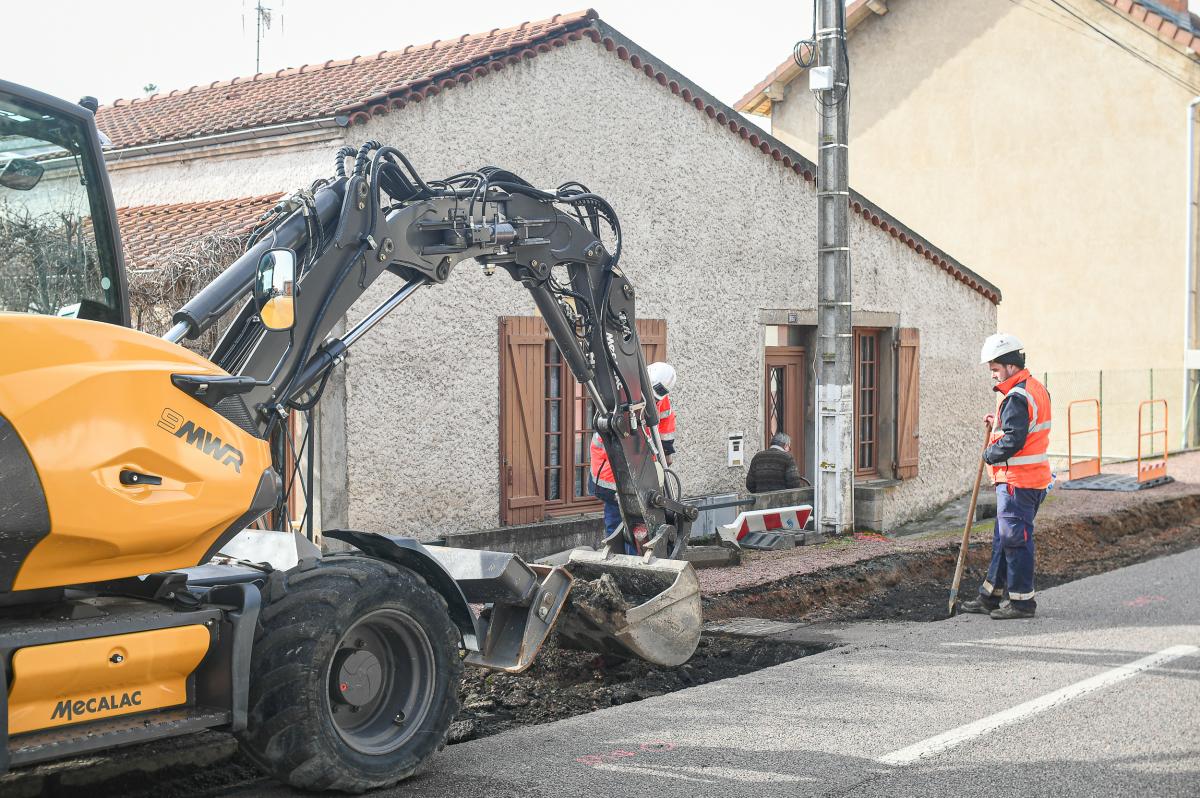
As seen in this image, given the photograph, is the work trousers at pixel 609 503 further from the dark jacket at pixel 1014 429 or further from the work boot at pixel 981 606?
the dark jacket at pixel 1014 429

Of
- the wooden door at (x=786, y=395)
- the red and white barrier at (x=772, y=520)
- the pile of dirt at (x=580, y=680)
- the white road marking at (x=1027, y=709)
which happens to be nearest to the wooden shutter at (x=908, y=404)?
the wooden door at (x=786, y=395)

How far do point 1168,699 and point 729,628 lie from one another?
3291mm

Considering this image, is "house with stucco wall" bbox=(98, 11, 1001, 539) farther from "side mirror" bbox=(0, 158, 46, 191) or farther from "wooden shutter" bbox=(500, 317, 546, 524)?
"side mirror" bbox=(0, 158, 46, 191)

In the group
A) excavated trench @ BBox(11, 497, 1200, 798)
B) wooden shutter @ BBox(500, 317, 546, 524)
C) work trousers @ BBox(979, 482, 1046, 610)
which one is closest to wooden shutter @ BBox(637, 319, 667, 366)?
wooden shutter @ BBox(500, 317, 546, 524)

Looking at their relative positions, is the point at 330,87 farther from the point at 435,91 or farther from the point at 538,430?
the point at 538,430

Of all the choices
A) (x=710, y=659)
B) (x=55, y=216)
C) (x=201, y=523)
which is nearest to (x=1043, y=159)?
(x=710, y=659)

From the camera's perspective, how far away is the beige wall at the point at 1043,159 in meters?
25.5

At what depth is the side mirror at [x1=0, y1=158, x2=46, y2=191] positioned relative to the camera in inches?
202

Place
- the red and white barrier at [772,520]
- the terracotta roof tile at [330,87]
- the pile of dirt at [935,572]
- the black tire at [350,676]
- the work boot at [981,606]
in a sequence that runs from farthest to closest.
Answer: the red and white barrier at [772,520] < the terracotta roof tile at [330,87] < the pile of dirt at [935,572] < the work boot at [981,606] < the black tire at [350,676]

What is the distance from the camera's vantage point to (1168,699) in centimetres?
725

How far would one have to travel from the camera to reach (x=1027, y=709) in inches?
277

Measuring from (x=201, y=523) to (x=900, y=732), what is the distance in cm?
368

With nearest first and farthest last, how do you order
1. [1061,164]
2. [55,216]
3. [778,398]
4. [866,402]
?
[55,216]
[778,398]
[866,402]
[1061,164]

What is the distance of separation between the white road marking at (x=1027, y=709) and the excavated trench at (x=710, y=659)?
201 centimetres
